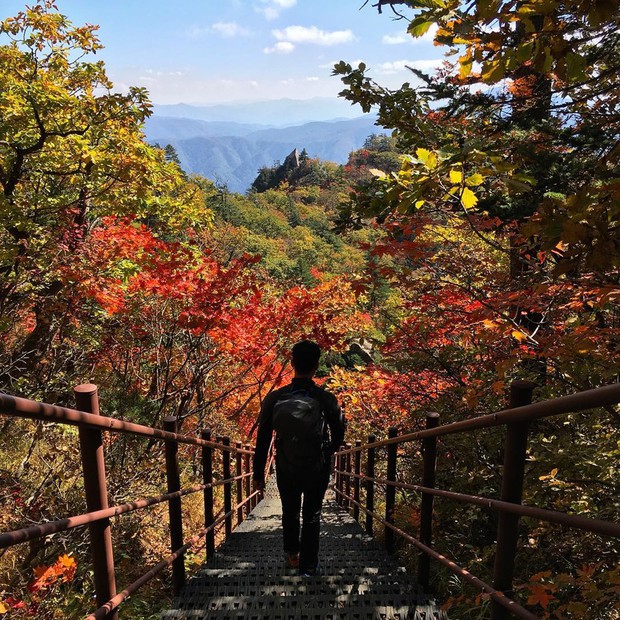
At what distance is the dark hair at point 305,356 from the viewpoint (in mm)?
3035

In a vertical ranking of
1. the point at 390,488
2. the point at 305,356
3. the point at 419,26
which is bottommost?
the point at 390,488

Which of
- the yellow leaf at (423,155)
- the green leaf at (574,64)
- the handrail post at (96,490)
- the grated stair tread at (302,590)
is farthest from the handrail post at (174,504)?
the green leaf at (574,64)

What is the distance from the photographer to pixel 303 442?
2.87m

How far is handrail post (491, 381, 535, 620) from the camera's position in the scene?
5.15 ft

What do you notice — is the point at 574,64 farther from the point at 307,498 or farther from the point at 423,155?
the point at 307,498

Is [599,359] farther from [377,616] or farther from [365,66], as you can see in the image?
[365,66]

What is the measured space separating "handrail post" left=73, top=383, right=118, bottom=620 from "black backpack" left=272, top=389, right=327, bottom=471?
1335 mm

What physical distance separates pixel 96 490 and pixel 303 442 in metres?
1.48

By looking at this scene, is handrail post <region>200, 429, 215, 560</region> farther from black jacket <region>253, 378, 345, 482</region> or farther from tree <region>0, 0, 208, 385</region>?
tree <region>0, 0, 208, 385</region>

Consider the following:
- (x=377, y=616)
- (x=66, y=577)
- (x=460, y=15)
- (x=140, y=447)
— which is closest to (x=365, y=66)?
(x=460, y=15)

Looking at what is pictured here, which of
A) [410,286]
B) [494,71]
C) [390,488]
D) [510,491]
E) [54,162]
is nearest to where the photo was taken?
[510,491]

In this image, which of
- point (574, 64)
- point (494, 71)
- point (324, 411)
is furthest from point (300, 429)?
point (574, 64)

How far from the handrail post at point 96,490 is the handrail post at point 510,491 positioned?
4.80ft

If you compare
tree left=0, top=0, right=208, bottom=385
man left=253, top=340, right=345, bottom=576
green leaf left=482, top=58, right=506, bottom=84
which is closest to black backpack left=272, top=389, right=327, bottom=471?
man left=253, top=340, right=345, bottom=576
